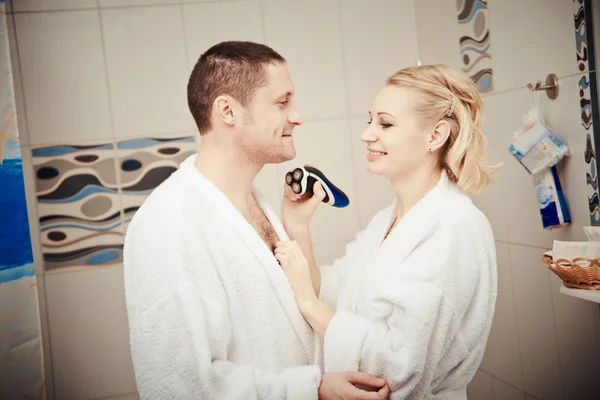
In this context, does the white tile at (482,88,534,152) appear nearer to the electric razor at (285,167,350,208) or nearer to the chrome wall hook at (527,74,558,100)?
the chrome wall hook at (527,74,558,100)

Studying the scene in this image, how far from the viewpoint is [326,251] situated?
2316 mm

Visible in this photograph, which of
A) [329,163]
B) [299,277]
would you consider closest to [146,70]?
[329,163]

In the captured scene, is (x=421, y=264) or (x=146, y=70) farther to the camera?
(x=146, y=70)

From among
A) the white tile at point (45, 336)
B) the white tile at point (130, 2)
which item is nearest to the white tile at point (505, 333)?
the white tile at point (130, 2)

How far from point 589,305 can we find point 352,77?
4.17 ft

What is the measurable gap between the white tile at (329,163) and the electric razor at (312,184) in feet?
2.35

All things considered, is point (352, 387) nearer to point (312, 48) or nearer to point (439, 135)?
point (439, 135)

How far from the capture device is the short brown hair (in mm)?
1354

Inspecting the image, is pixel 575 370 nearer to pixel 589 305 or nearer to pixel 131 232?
pixel 589 305

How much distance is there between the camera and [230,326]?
4.06ft

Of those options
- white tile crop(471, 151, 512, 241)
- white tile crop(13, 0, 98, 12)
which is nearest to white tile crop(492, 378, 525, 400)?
white tile crop(471, 151, 512, 241)

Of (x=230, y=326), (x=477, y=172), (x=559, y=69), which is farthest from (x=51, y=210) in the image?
(x=559, y=69)

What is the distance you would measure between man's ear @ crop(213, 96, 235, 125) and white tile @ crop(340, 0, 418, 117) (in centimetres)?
101

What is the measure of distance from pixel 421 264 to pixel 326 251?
110 centimetres
